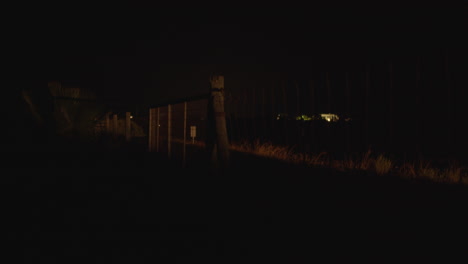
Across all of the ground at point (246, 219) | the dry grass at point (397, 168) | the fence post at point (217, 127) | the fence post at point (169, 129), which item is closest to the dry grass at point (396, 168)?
the dry grass at point (397, 168)

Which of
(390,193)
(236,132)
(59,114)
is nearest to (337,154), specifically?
(390,193)

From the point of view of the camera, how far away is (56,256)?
241 centimetres

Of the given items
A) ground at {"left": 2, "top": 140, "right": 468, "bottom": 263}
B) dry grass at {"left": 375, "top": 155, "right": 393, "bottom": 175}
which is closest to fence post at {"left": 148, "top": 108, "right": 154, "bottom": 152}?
ground at {"left": 2, "top": 140, "right": 468, "bottom": 263}

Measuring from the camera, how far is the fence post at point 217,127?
459 cm

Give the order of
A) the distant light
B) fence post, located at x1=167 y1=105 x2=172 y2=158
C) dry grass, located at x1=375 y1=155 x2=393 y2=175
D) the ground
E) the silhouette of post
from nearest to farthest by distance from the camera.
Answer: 1. the ground
2. dry grass, located at x1=375 y1=155 x2=393 y2=175
3. the distant light
4. fence post, located at x1=167 y1=105 x2=172 y2=158
5. the silhouette of post

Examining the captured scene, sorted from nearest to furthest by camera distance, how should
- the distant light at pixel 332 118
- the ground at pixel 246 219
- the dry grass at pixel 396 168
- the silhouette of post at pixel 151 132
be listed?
1. the ground at pixel 246 219
2. the dry grass at pixel 396 168
3. the distant light at pixel 332 118
4. the silhouette of post at pixel 151 132

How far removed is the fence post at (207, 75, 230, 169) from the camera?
4586mm

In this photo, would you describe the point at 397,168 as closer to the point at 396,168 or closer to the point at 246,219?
the point at 396,168

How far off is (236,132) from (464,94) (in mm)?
5128

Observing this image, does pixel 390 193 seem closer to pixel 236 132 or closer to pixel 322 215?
pixel 322 215

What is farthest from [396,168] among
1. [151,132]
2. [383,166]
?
[151,132]

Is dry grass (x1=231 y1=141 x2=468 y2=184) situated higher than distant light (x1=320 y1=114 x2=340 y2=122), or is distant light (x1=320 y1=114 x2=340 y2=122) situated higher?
distant light (x1=320 y1=114 x2=340 y2=122)

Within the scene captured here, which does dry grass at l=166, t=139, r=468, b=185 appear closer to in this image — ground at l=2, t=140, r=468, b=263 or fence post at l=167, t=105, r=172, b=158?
ground at l=2, t=140, r=468, b=263

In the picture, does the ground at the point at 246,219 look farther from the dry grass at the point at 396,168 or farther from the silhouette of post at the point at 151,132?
the silhouette of post at the point at 151,132
